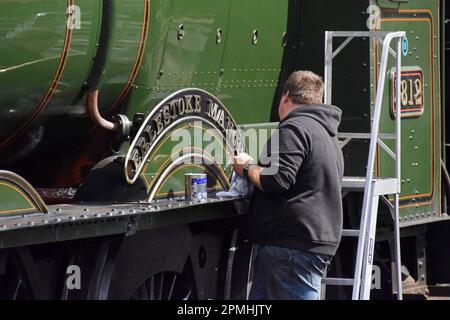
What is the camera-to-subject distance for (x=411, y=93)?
739 centimetres

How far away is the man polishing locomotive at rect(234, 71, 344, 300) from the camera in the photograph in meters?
5.40

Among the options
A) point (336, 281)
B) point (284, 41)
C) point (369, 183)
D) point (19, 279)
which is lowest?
point (19, 279)

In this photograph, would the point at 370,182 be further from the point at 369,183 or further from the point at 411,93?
the point at 411,93

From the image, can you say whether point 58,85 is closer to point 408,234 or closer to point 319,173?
point 319,173

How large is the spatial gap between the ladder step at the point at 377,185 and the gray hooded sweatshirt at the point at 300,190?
928 mm

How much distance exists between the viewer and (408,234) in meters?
7.79

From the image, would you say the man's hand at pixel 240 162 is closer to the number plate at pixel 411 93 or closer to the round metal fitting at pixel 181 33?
the round metal fitting at pixel 181 33

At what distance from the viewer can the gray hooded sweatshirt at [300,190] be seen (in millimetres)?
5395

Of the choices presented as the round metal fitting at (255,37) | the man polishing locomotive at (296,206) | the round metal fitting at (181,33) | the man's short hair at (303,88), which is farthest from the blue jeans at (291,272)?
the round metal fitting at (255,37)

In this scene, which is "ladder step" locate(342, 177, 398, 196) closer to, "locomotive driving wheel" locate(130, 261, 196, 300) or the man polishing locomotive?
the man polishing locomotive

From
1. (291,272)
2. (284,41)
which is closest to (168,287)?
(291,272)

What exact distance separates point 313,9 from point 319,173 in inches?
77.1

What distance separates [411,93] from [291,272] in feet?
7.65

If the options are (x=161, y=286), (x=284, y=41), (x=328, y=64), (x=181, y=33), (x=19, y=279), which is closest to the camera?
(x=19, y=279)
